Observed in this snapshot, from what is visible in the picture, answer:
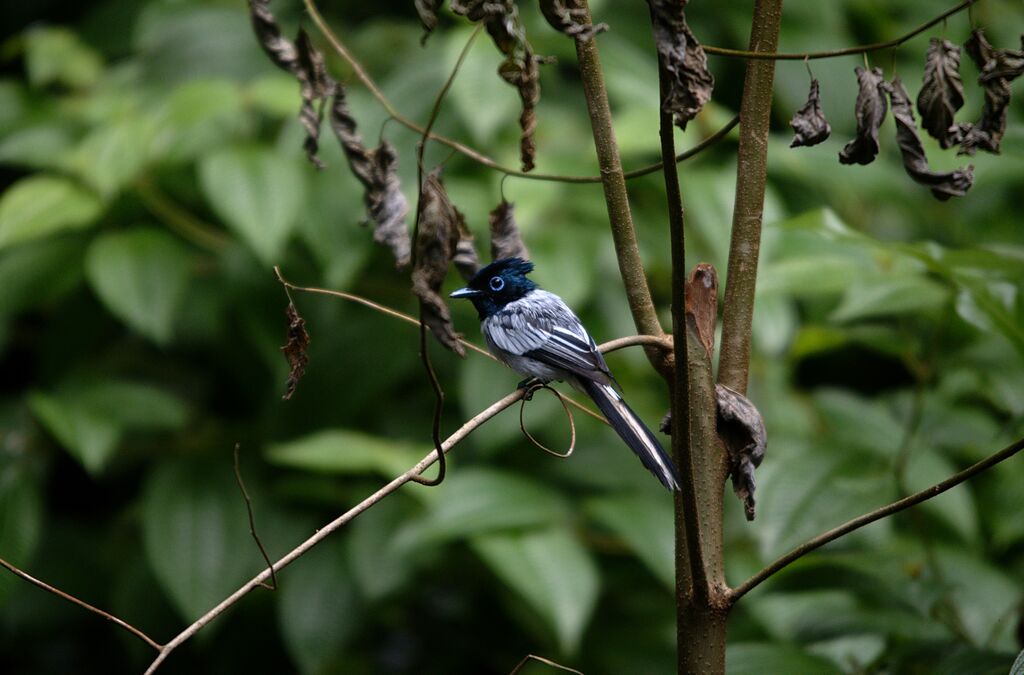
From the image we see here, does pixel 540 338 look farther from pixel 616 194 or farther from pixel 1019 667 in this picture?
pixel 1019 667

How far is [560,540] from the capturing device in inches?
126

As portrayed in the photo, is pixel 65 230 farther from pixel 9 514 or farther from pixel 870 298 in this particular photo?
pixel 870 298

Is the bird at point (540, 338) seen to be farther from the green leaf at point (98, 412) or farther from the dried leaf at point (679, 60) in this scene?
the green leaf at point (98, 412)

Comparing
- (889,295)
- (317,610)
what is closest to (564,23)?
(889,295)

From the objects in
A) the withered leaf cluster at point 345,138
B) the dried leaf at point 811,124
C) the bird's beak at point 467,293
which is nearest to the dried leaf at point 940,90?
the dried leaf at point 811,124

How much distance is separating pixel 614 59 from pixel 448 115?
2.29ft

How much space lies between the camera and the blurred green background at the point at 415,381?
2902 millimetres

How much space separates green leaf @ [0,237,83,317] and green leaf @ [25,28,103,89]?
3.41 ft

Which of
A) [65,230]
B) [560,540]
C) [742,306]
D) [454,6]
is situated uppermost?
[454,6]

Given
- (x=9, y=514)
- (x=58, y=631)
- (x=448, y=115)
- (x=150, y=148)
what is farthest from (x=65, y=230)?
(x=58, y=631)

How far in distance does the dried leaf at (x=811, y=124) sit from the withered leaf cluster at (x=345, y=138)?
2.62 ft

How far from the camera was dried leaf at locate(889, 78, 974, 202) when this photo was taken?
5.42 ft

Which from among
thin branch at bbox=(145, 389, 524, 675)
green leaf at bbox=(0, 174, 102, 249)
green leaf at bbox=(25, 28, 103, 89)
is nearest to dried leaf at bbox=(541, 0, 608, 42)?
thin branch at bbox=(145, 389, 524, 675)

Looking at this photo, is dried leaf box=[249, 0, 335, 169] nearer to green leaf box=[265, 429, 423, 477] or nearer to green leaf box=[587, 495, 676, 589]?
green leaf box=[265, 429, 423, 477]
